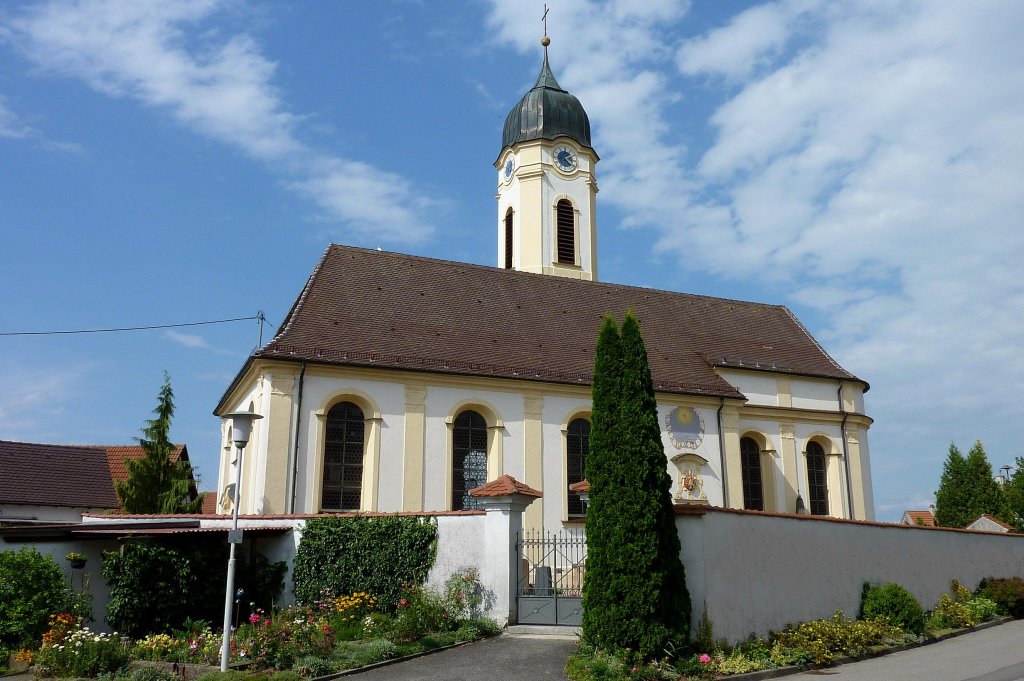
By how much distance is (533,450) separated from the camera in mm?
23109

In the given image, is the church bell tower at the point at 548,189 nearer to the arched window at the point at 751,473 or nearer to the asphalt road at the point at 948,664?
the arched window at the point at 751,473

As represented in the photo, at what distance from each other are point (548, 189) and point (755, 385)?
11424 millimetres

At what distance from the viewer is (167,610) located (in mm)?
14766

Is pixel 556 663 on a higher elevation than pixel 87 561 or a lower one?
lower

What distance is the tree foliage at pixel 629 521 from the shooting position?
1244cm

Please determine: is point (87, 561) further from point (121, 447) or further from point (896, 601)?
point (121, 447)

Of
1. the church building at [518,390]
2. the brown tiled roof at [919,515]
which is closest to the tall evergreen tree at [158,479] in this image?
the church building at [518,390]

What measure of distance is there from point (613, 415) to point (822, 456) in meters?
17.9

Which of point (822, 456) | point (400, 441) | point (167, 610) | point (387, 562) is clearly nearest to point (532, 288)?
point (400, 441)

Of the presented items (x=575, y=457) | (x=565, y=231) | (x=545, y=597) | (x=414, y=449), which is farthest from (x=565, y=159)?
(x=545, y=597)

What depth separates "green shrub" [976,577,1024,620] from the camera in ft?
66.4

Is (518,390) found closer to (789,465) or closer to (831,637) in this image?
(789,465)

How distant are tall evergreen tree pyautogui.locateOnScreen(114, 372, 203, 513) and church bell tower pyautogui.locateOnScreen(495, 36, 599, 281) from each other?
14.1 meters

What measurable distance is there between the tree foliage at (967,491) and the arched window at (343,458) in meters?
33.7
